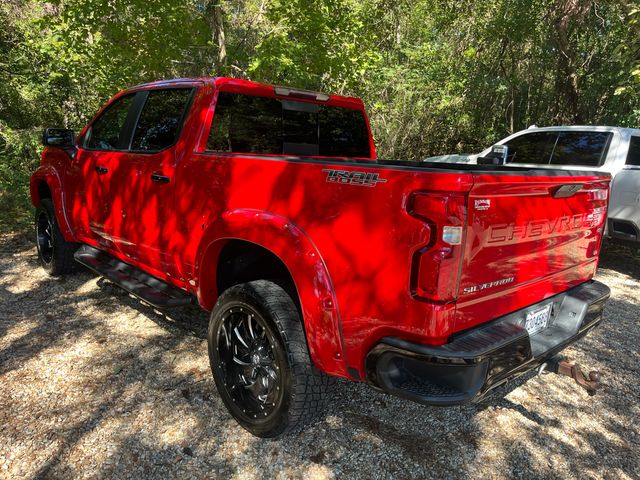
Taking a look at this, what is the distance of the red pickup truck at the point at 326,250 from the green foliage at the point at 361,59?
387cm

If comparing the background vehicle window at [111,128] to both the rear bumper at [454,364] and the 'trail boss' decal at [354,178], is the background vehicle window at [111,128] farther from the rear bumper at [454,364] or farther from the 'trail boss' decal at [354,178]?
the rear bumper at [454,364]

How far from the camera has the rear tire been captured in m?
4.59

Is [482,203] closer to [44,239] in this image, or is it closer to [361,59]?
[44,239]

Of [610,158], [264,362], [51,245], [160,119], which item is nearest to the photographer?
[264,362]

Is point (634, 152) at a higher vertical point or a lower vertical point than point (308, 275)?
lower

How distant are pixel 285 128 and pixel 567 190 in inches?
78.2

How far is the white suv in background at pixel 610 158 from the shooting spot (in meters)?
5.64

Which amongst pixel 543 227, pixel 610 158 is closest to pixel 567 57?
pixel 610 158

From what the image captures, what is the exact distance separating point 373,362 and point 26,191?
8420 mm

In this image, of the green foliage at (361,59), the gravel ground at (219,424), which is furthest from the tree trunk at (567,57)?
the gravel ground at (219,424)

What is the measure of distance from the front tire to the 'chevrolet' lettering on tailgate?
1.06 meters

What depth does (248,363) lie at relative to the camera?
255 cm

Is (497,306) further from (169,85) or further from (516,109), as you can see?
(516,109)

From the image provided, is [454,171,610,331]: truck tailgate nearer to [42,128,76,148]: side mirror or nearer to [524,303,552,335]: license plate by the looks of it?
[524,303,552,335]: license plate
